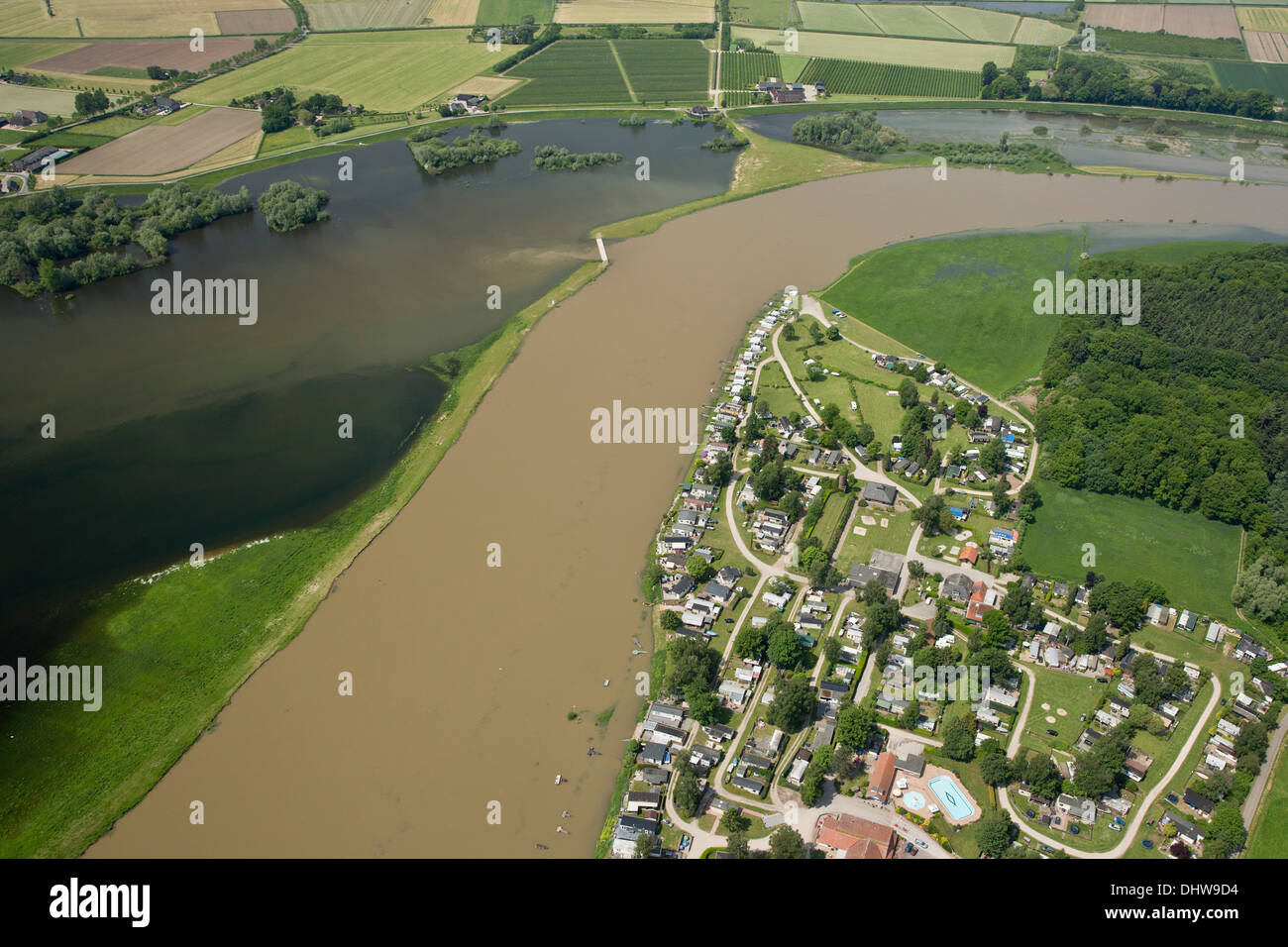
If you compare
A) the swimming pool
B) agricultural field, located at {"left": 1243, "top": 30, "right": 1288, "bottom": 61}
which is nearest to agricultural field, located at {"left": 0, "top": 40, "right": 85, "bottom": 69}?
the swimming pool

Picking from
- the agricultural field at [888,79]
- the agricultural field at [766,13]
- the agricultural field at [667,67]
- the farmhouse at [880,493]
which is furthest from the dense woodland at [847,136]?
the farmhouse at [880,493]

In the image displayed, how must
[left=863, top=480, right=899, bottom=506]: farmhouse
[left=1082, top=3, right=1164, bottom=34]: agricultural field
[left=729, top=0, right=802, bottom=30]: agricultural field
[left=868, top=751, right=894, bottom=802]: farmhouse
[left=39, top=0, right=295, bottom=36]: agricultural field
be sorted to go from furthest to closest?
[left=729, top=0, right=802, bottom=30]: agricultural field → [left=1082, top=3, right=1164, bottom=34]: agricultural field → [left=39, top=0, right=295, bottom=36]: agricultural field → [left=863, top=480, right=899, bottom=506]: farmhouse → [left=868, top=751, right=894, bottom=802]: farmhouse

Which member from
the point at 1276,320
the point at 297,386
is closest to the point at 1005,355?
the point at 1276,320

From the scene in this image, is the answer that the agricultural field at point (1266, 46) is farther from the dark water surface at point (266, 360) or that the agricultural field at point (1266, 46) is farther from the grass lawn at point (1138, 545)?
the grass lawn at point (1138, 545)

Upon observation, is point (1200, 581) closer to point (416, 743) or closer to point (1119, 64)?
point (416, 743)

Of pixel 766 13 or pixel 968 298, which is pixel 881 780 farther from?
pixel 766 13

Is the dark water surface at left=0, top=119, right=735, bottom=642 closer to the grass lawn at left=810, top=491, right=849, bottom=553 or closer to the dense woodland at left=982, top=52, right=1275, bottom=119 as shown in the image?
the grass lawn at left=810, top=491, right=849, bottom=553
